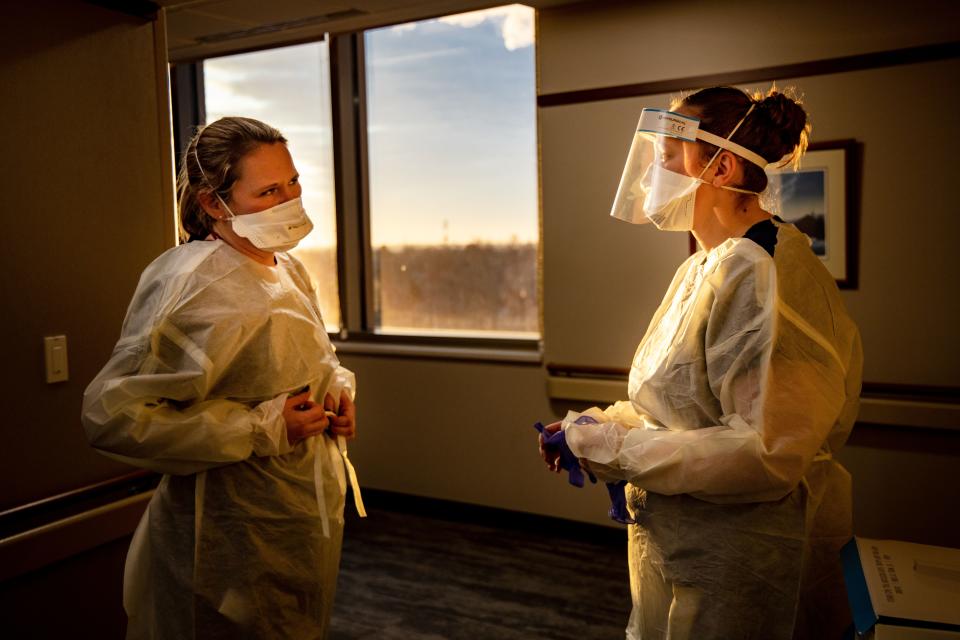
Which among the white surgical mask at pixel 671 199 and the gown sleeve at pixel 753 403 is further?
the white surgical mask at pixel 671 199

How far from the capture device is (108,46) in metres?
2.20

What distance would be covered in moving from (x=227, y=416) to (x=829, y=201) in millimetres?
2333

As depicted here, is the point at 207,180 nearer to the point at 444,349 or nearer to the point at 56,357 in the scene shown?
the point at 56,357

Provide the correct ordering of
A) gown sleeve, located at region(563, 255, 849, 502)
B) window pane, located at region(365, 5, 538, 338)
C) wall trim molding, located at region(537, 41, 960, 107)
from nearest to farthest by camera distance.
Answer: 1. gown sleeve, located at region(563, 255, 849, 502)
2. wall trim molding, located at region(537, 41, 960, 107)
3. window pane, located at region(365, 5, 538, 338)

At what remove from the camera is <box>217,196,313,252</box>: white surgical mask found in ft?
5.62

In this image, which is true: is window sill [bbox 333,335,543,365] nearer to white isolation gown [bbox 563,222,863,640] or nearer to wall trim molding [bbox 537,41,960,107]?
wall trim molding [bbox 537,41,960,107]

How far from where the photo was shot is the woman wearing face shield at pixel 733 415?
1354 millimetres

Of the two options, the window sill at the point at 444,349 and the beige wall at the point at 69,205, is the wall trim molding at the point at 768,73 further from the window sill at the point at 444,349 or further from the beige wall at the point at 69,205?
the beige wall at the point at 69,205

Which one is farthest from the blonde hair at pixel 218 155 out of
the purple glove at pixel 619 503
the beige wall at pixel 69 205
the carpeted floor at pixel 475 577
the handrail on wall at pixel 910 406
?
the handrail on wall at pixel 910 406

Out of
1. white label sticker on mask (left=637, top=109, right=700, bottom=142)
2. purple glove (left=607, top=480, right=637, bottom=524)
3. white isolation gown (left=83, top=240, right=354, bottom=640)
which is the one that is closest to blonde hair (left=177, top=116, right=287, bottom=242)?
white isolation gown (left=83, top=240, right=354, bottom=640)

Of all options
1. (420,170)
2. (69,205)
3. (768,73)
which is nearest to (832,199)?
(768,73)

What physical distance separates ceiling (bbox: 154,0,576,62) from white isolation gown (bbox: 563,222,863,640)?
2.19m

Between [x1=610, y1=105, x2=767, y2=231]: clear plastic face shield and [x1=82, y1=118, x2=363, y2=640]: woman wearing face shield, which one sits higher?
[x1=610, y1=105, x2=767, y2=231]: clear plastic face shield

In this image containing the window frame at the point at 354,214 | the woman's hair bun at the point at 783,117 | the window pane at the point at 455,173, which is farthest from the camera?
the window frame at the point at 354,214
